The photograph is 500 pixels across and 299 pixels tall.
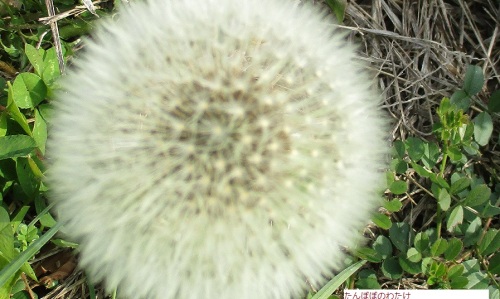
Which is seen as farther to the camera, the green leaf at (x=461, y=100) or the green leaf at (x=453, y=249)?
the green leaf at (x=461, y=100)

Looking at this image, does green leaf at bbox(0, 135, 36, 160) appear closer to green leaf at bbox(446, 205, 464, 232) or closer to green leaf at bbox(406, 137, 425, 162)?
green leaf at bbox(406, 137, 425, 162)

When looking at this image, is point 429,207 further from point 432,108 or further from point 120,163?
point 120,163

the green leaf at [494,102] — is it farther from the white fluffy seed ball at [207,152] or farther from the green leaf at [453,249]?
the white fluffy seed ball at [207,152]

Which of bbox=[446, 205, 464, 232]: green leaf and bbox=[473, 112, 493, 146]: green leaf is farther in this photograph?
bbox=[473, 112, 493, 146]: green leaf

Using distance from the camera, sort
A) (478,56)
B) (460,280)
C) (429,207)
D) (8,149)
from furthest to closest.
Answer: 1. (478,56)
2. (429,207)
3. (460,280)
4. (8,149)

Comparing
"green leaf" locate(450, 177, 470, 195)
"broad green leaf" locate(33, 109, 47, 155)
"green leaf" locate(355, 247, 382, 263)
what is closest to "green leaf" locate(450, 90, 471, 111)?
"green leaf" locate(450, 177, 470, 195)

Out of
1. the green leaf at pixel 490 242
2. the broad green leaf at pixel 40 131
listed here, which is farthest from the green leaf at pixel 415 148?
the broad green leaf at pixel 40 131

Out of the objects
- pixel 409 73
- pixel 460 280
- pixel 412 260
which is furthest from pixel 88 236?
pixel 409 73
